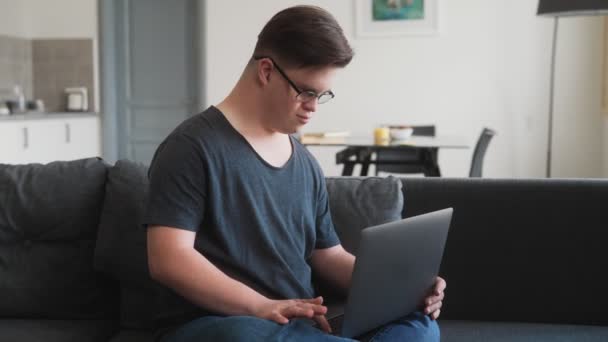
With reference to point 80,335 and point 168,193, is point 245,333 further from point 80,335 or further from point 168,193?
point 80,335

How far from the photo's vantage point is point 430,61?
6.71m

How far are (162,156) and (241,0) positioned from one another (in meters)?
5.42

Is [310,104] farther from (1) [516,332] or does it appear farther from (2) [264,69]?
(1) [516,332]

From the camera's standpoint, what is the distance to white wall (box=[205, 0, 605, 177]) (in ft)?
21.3

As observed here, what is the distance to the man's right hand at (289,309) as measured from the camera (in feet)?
5.29

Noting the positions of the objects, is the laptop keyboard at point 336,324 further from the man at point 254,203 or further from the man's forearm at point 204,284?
the man's forearm at point 204,284

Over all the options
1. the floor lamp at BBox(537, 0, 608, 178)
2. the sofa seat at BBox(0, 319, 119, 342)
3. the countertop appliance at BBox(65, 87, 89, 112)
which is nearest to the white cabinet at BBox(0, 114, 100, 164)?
the countertop appliance at BBox(65, 87, 89, 112)

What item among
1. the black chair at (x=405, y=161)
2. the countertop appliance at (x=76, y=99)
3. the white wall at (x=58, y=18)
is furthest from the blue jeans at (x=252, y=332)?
the white wall at (x=58, y=18)

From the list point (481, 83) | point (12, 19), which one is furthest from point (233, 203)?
point (12, 19)

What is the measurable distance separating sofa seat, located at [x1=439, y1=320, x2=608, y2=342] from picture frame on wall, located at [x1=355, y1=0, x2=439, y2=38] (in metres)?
4.65

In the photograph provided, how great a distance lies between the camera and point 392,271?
5.42 ft

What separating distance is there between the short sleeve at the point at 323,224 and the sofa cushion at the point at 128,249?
43cm

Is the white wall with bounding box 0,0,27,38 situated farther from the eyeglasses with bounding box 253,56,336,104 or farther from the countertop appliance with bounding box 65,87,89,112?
the eyeglasses with bounding box 253,56,336,104

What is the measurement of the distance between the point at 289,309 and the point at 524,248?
38.3 inches
